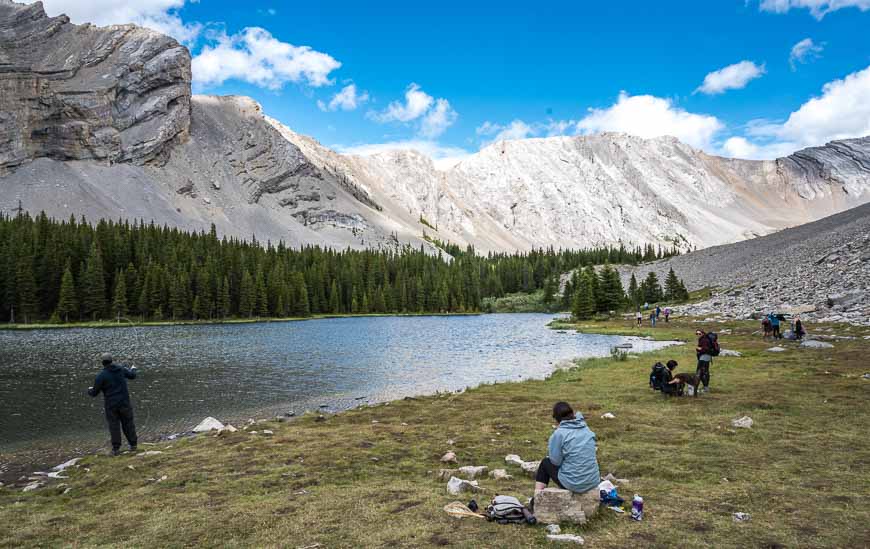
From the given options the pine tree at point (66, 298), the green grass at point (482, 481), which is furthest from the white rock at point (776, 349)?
the pine tree at point (66, 298)

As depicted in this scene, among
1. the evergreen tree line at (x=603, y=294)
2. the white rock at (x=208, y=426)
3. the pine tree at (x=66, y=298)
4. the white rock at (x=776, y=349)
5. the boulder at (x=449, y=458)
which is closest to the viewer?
the boulder at (x=449, y=458)

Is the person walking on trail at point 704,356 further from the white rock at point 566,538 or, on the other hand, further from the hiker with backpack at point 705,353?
the white rock at point 566,538

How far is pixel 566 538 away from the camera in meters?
9.37

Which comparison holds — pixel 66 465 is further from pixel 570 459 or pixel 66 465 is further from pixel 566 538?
pixel 566 538

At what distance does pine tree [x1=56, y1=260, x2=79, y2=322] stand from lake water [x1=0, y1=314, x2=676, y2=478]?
1438 inches

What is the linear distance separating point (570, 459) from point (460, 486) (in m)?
3.07

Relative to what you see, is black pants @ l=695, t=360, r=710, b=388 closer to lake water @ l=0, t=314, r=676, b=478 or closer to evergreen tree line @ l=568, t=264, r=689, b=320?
lake water @ l=0, t=314, r=676, b=478

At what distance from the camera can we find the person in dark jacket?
19078 mm

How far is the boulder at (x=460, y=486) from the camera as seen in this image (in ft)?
40.3

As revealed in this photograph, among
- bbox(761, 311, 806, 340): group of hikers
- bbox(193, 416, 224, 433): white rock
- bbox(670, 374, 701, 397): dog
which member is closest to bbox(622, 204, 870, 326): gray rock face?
bbox(761, 311, 806, 340): group of hikers

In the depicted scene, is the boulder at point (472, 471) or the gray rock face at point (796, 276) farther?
the gray rock face at point (796, 276)

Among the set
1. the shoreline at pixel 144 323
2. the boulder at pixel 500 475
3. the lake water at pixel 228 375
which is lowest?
the lake water at pixel 228 375

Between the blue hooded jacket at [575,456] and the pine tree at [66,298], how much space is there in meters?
126

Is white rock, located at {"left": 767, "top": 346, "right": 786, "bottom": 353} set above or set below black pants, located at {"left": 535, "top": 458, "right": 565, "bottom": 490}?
below
